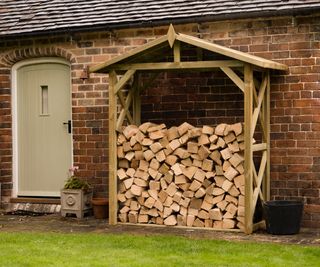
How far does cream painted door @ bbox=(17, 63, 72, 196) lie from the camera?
12.6 meters

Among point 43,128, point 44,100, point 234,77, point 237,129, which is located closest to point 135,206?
point 237,129

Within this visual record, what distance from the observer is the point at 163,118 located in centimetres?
1159

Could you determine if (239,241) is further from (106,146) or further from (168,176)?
(106,146)

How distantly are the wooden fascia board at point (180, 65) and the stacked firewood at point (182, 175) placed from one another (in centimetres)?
88

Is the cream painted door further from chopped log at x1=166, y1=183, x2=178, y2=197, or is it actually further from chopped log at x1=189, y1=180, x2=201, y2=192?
chopped log at x1=189, y1=180, x2=201, y2=192

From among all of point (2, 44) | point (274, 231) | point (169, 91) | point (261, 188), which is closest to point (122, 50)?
point (169, 91)

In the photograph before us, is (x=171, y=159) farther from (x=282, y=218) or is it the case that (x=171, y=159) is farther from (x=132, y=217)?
(x=282, y=218)

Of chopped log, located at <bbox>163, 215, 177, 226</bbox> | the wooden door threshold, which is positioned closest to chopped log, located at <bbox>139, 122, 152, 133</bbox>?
chopped log, located at <bbox>163, 215, 177, 226</bbox>

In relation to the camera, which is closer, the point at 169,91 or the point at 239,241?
the point at 239,241

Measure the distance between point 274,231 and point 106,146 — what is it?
3574 millimetres

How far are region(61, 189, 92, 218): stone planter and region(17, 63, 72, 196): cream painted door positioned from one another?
1054 mm

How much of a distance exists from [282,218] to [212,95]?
250 cm

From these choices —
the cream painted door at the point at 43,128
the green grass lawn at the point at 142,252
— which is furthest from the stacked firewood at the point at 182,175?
the cream painted door at the point at 43,128

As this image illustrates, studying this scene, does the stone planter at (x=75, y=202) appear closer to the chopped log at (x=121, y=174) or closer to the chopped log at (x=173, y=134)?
the chopped log at (x=121, y=174)
